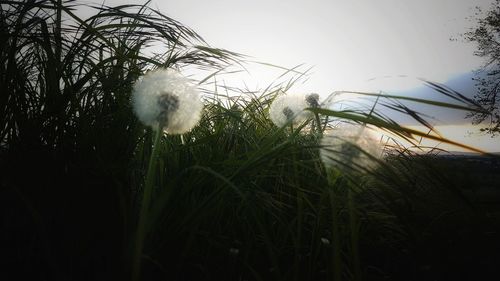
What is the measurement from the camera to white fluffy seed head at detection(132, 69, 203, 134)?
1.03 metres

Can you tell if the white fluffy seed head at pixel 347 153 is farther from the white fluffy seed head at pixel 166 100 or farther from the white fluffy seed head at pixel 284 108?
the white fluffy seed head at pixel 284 108

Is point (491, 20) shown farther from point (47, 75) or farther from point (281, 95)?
point (47, 75)

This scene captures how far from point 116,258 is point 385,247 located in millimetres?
1062

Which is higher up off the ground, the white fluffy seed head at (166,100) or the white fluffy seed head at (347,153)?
the white fluffy seed head at (166,100)

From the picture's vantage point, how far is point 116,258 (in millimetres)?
868

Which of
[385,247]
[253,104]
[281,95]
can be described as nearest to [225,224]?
[385,247]

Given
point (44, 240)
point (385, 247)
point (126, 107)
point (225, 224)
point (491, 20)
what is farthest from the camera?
point (491, 20)

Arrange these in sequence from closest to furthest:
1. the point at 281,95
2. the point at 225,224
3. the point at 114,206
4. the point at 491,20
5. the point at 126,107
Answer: the point at 114,206 → the point at 126,107 → the point at 225,224 → the point at 281,95 → the point at 491,20

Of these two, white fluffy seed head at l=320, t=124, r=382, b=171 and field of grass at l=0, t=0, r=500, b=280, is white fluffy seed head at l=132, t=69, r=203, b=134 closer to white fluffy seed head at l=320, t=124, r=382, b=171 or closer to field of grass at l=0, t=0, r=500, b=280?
field of grass at l=0, t=0, r=500, b=280

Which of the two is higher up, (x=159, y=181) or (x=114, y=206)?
(x=159, y=181)

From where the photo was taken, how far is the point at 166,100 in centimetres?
108

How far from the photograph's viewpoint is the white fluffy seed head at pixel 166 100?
1.03 meters

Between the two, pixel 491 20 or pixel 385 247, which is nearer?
pixel 385 247

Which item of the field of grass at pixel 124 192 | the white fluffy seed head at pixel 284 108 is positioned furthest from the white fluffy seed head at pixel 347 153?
the white fluffy seed head at pixel 284 108
